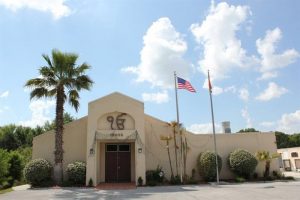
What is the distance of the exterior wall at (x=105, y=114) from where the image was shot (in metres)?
21.3

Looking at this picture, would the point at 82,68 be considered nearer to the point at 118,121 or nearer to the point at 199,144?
the point at 118,121

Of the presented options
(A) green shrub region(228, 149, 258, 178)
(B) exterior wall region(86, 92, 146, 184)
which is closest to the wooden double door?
(B) exterior wall region(86, 92, 146, 184)

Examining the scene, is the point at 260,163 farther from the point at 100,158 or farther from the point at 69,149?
the point at 69,149

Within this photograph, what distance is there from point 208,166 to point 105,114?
783cm

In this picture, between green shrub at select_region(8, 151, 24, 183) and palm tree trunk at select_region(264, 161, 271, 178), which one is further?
palm tree trunk at select_region(264, 161, 271, 178)

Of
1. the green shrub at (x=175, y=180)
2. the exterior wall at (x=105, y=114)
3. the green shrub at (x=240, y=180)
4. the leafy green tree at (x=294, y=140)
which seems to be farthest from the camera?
the leafy green tree at (x=294, y=140)

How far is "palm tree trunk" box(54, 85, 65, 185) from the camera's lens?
21438 millimetres

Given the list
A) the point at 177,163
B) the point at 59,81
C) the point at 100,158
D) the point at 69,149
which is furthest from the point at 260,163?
A: the point at 59,81

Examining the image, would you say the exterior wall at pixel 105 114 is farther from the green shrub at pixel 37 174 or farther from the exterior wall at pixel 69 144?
the green shrub at pixel 37 174

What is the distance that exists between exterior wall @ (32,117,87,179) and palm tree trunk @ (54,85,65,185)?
1.58m

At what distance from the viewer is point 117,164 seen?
2362 cm

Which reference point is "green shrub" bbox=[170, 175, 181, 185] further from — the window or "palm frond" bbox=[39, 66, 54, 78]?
the window

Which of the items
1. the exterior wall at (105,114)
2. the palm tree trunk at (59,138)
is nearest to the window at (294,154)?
the exterior wall at (105,114)

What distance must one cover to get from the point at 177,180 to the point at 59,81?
1028 centimetres
